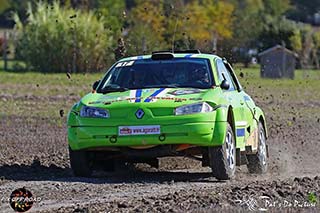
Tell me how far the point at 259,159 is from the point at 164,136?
9.49 feet

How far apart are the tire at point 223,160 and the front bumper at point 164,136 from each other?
0.11 metres

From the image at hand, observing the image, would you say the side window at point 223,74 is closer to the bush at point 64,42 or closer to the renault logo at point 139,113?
the renault logo at point 139,113

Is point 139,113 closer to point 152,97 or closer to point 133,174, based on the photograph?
point 152,97

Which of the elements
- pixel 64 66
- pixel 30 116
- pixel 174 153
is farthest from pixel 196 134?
pixel 64 66

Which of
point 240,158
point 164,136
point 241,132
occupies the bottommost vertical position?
point 240,158

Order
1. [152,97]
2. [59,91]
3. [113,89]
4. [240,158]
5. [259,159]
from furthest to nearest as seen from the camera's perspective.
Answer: [59,91] < [259,159] < [240,158] < [113,89] < [152,97]

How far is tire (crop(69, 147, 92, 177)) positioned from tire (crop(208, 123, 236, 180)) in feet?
4.97

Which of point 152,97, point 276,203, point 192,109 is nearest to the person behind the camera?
point 276,203

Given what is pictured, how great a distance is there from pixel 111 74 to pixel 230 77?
5.57 ft

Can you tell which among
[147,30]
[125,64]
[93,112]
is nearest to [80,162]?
[93,112]

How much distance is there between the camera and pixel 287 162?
1603 centimetres

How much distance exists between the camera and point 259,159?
569 inches

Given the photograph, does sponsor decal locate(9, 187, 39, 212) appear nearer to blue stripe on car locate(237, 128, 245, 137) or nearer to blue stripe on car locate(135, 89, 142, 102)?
blue stripe on car locate(135, 89, 142, 102)

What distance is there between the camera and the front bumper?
39.0 ft
